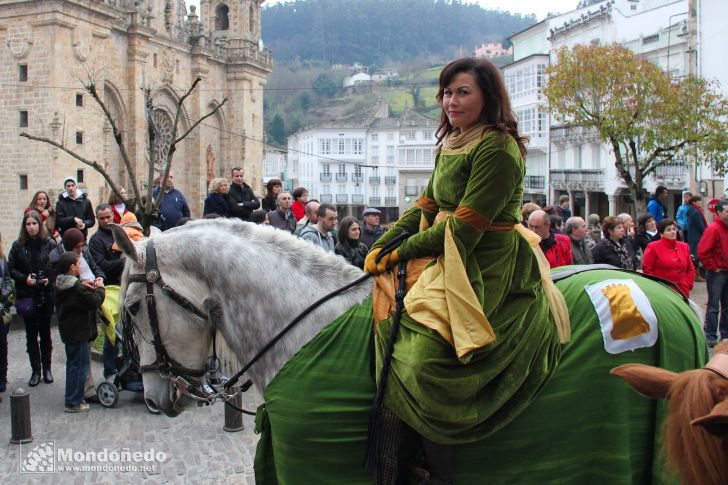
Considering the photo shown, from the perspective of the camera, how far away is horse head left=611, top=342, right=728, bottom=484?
169 centimetres

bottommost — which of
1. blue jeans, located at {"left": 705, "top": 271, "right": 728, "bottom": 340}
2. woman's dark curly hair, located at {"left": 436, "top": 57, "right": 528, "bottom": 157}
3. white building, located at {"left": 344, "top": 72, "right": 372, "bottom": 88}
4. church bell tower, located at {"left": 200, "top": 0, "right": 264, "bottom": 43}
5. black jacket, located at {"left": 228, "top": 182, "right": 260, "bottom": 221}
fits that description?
blue jeans, located at {"left": 705, "top": 271, "right": 728, "bottom": 340}

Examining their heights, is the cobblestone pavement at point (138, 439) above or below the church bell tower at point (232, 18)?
below

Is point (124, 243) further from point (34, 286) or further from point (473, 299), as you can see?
point (34, 286)

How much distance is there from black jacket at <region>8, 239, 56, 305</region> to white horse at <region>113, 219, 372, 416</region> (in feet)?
21.4

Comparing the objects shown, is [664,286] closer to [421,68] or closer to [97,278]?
[97,278]

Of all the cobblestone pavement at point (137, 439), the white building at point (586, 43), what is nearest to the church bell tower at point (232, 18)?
the white building at point (586, 43)

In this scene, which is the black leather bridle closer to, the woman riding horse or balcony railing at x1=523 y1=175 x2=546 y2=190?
the woman riding horse

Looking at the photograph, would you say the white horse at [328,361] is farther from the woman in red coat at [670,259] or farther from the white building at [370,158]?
the white building at [370,158]

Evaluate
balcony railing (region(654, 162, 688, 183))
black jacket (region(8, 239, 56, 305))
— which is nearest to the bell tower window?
balcony railing (region(654, 162, 688, 183))

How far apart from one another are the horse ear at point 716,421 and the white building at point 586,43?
3466 centimetres

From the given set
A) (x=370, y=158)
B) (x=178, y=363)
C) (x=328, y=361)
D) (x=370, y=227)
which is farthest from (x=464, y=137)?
(x=370, y=158)

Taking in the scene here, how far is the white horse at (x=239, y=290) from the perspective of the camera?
3.53 meters

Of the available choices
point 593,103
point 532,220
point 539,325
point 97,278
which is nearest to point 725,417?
point 539,325

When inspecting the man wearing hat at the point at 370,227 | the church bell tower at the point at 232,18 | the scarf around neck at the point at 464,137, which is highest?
the church bell tower at the point at 232,18
